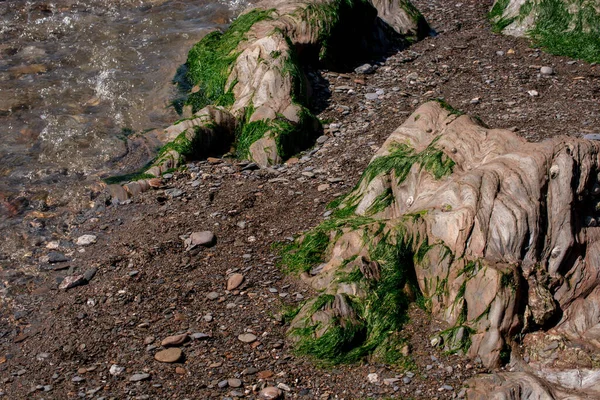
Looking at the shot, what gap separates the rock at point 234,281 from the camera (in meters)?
6.52

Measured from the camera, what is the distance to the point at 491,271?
5.49 metres

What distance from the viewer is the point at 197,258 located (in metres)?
7.02

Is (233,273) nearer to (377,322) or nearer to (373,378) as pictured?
(377,322)

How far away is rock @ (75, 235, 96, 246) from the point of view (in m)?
7.55

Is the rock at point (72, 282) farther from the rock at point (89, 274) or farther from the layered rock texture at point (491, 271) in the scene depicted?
the layered rock texture at point (491, 271)

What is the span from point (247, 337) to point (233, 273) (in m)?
0.95

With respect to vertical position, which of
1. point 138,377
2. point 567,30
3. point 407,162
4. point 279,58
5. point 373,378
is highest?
point 279,58

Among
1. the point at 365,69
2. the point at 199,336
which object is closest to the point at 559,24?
the point at 365,69

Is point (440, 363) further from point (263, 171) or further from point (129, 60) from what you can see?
point (129, 60)

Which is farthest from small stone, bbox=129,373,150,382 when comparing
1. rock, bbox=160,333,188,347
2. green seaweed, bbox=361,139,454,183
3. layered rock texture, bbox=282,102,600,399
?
green seaweed, bbox=361,139,454,183

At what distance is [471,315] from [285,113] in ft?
14.3

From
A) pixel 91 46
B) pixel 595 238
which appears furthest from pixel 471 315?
pixel 91 46

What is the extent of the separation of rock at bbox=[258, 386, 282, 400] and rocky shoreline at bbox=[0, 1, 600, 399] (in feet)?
0.15

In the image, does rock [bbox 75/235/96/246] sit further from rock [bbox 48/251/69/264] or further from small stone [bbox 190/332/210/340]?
small stone [bbox 190/332/210/340]
